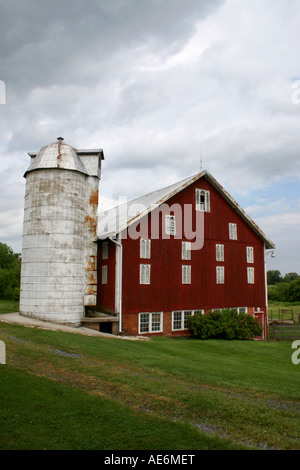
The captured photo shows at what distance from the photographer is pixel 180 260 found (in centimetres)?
2614

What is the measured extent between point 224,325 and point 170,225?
8038mm

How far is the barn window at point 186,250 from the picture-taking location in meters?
26.4

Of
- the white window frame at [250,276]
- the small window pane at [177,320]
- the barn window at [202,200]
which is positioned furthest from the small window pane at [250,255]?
the small window pane at [177,320]

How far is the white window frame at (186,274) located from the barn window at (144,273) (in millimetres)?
3109

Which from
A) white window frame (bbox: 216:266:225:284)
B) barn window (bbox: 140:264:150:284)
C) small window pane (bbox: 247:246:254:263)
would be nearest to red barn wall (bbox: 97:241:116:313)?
barn window (bbox: 140:264:150:284)

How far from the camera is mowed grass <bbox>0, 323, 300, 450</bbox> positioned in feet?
21.5

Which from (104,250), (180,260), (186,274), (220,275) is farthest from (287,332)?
(104,250)

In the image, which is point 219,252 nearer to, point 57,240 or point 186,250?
point 186,250

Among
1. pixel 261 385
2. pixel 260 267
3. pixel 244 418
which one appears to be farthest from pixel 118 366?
pixel 260 267

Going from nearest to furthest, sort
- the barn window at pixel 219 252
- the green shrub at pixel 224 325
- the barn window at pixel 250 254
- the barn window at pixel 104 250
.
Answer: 1. the green shrub at pixel 224 325
2. the barn window at pixel 104 250
3. the barn window at pixel 219 252
4. the barn window at pixel 250 254

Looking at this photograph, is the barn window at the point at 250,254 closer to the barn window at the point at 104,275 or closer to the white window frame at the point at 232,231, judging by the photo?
the white window frame at the point at 232,231

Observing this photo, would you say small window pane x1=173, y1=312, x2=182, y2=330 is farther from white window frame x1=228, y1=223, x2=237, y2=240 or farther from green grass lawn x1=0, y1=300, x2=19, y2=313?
green grass lawn x1=0, y1=300, x2=19, y2=313

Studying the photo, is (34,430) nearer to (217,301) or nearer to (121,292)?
(121,292)

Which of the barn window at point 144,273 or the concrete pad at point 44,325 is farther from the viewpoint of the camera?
the barn window at point 144,273
